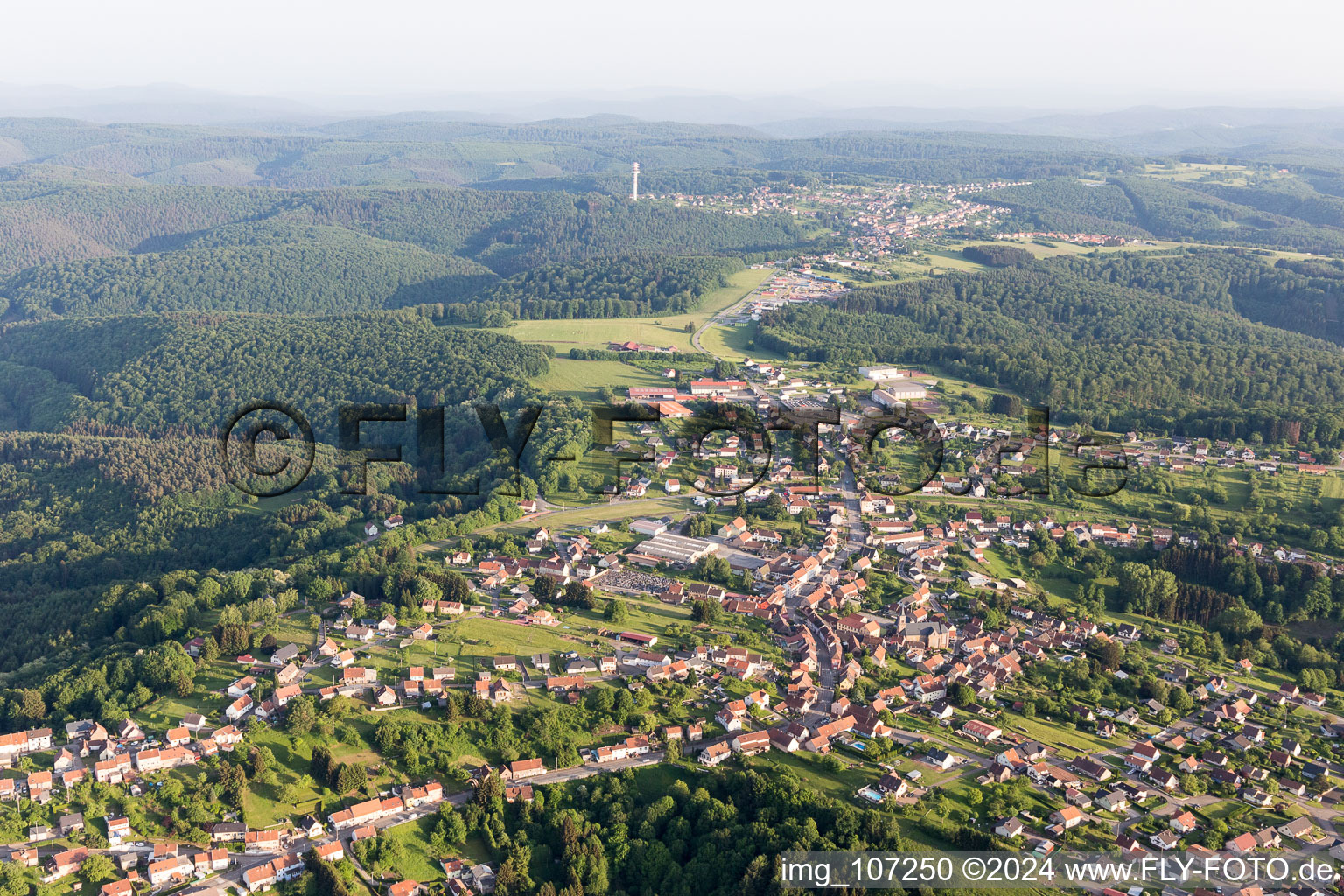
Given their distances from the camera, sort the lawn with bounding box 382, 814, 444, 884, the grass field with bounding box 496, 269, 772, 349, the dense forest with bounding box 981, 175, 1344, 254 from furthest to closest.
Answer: the dense forest with bounding box 981, 175, 1344, 254
the grass field with bounding box 496, 269, 772, 349
the lawn with bounding box 382, 814, 444, 884

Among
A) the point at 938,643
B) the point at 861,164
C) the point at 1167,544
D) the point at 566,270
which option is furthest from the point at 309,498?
the point at 861,164

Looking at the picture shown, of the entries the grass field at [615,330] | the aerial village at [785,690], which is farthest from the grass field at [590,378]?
the aerial village at [785,690]

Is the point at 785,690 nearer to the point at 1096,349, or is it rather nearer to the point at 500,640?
the point at 500,640

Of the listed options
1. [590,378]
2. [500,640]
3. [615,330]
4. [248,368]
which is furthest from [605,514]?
[248,368]

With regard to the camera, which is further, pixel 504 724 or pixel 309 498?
pixel 309 498

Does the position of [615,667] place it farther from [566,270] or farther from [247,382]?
[566,270]

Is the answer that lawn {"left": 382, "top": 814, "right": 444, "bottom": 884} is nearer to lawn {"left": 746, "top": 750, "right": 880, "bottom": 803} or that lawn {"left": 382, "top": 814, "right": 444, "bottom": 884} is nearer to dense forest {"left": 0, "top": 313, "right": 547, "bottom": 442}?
lawn {"left": 746, "top": 750, "right": 880, "bottom": 803}

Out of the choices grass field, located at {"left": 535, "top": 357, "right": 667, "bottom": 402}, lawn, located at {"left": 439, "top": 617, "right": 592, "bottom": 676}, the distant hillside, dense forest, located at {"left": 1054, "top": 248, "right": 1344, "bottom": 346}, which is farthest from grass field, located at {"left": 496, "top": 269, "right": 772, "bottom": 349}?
lawn, located at {"left": 439, "top": 617, "right": 592, "bottom": 676}

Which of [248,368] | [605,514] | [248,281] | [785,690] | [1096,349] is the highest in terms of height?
[1096,349]
